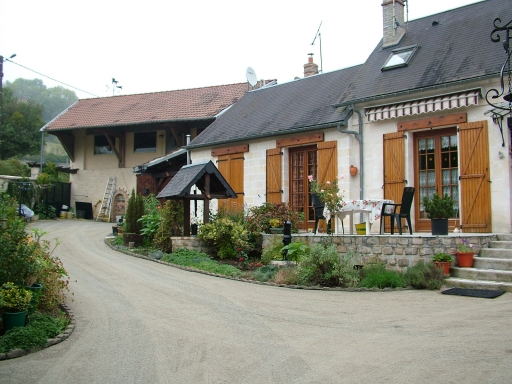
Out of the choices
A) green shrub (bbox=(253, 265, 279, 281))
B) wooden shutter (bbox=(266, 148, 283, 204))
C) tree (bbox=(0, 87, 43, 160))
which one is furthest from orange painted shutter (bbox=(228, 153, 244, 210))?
tree (bbox=(0, 87, 43, 160))

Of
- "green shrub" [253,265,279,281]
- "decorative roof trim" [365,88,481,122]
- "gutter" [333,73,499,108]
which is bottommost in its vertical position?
"green shrub" [253,265,279,281]

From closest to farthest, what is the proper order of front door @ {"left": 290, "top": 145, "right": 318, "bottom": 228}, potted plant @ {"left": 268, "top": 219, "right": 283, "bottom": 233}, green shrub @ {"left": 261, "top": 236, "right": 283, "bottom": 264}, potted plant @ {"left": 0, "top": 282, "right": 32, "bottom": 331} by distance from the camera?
potted plant @ {"left": 0, "top": 282, "right": 32, "bottom": 331}
green shrub @ {"left": 261, "top": 236, "right": 283, "bottom": 264}
potted plant @ {"left": 268, "top": 219, "right": 283, "bottom": 233}
front door @ {"left": 290, "top": 145, "right": 318, "bottom": 228}

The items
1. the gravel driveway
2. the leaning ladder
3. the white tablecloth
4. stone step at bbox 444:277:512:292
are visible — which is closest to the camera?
the gravel driveway

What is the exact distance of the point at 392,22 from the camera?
41.8 ft

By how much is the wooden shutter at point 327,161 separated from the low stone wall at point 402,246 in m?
2.84

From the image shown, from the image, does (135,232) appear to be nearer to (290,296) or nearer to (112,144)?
(290,296)

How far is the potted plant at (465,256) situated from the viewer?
7881 millimetres

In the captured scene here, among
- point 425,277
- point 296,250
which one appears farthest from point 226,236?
point 425,277

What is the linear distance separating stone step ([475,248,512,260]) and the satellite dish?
11.7 m

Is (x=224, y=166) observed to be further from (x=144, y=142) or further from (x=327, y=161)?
(x=144, y=142)

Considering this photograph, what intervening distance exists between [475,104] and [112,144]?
1540 cm

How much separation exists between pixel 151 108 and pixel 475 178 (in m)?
14.6

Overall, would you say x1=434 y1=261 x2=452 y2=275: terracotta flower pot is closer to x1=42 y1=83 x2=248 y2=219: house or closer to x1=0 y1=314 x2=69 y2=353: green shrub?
x1=0 y1=314 x2=69 y2=353: green shrub

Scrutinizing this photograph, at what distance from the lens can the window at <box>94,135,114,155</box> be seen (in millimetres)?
22062
